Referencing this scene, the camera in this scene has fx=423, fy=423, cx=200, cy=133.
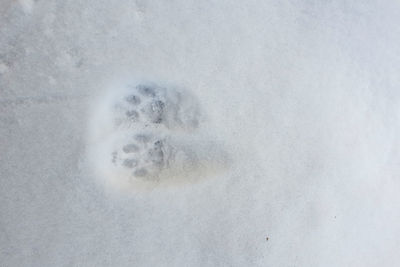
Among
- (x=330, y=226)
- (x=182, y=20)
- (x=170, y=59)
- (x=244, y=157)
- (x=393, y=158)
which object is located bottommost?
(x=330, y=226)

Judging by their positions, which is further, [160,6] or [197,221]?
[160,6]

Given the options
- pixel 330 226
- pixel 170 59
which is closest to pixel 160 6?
pixel 170 59

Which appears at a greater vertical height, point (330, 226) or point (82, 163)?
point (82, 163)

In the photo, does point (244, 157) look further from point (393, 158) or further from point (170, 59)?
point (393, 158)

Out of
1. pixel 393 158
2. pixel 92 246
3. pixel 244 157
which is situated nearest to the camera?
pixel 92 246

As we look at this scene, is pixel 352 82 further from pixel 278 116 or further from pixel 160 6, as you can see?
pixel 160 6

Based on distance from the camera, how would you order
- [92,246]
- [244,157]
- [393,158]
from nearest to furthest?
[92,246], [244,157], [393,158]
